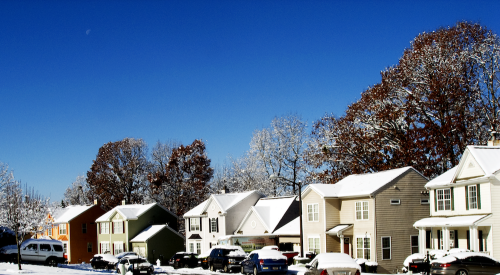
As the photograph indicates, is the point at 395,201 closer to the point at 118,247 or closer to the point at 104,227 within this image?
the point at 118,247

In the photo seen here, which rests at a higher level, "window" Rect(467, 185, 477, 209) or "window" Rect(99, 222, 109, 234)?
"window" Rect(467, 185, 477, 209)

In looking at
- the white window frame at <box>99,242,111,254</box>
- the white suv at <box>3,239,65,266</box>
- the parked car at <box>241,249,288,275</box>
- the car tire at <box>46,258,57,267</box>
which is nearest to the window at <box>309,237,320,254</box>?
the parked car at <box>241,249,288,275</box>

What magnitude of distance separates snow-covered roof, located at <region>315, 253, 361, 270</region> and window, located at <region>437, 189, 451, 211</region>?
49.8 ft

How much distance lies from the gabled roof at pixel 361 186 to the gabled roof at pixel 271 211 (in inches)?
276

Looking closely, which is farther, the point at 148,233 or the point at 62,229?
the point at 62,229

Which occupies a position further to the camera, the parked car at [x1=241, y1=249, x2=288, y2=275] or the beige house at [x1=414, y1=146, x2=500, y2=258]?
the beige house at [x1=414, y1=146, x2=500, y2=258]

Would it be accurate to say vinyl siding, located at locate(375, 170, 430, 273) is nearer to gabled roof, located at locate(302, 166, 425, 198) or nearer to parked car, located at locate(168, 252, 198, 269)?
gabled roof, located at locate(302, 166, 425, 198)

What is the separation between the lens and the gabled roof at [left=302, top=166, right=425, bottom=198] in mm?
39094

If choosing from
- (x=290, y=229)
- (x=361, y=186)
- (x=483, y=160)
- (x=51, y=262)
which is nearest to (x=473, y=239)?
(x=483, y=160)

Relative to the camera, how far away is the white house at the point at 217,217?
55.8 metres

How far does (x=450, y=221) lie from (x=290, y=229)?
647 inches

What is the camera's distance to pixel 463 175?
34.8 metres

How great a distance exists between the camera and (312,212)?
143ft

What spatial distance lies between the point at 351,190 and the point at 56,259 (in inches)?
918
